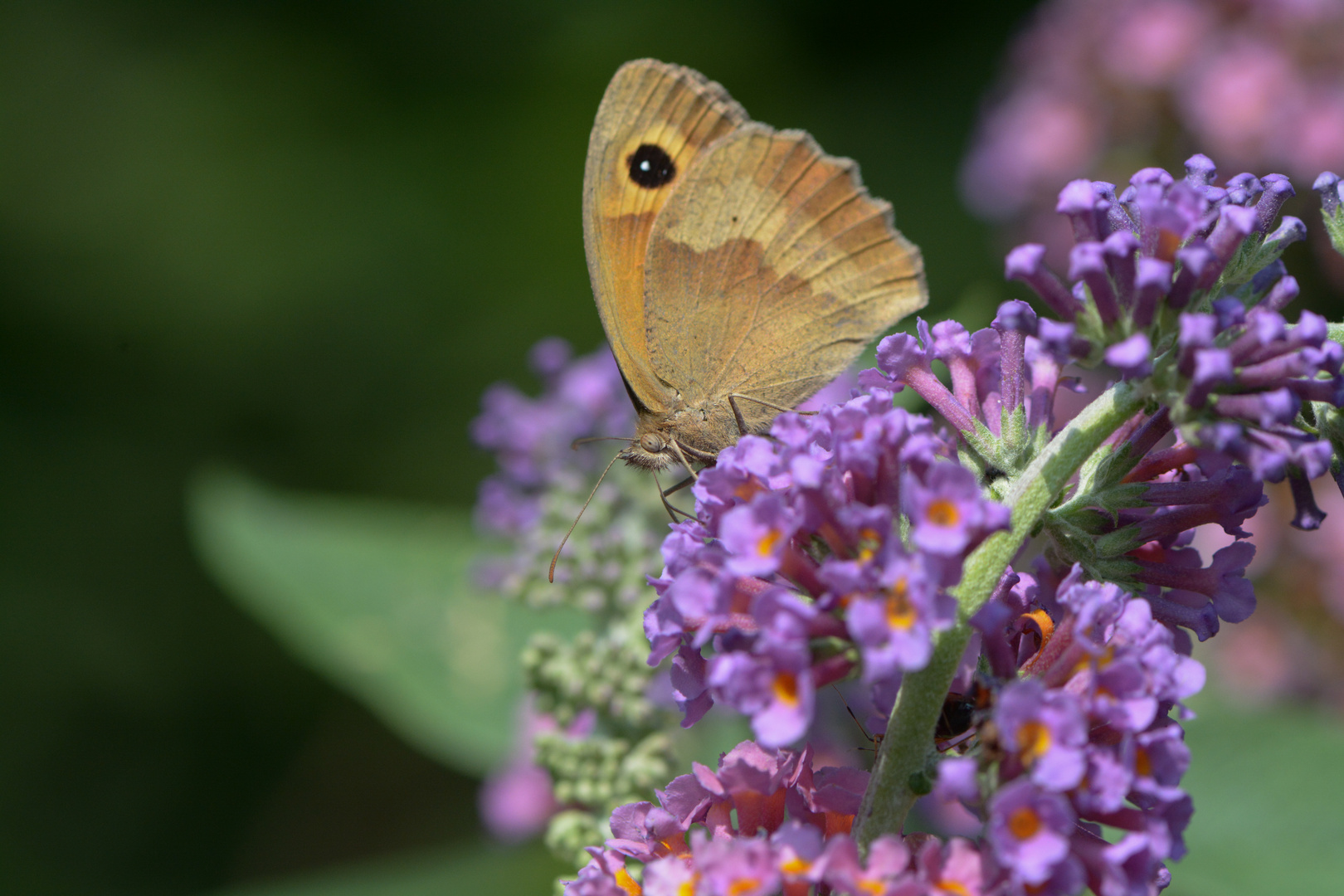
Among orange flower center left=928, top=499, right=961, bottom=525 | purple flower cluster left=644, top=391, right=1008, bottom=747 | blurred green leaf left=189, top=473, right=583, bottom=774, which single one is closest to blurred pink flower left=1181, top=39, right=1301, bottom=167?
blurred green leaf left=189, top=473, right=583, bottom=774

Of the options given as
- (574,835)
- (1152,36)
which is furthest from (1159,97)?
(574,835)

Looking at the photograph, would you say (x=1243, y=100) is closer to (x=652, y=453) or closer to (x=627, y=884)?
(x=652, y=453)

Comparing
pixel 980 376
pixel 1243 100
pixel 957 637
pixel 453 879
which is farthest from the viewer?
pixel 1243 100

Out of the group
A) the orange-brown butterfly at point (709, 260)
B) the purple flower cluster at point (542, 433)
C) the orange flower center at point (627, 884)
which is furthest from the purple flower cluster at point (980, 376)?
the purple flower cluster at point (542, 433)

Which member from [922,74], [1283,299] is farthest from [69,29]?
[1283,299]

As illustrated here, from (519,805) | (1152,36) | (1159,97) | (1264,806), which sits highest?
(1152,36)

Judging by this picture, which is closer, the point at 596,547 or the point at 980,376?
the point at 980,376

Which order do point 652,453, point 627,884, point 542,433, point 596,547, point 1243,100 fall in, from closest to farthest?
point 627,884 < point 652,453 < point 596,547 < point 542,433 < point 1243,100
